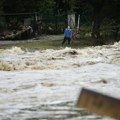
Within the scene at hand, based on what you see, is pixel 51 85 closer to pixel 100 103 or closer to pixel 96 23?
pixel 100 103

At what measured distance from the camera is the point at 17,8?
A: 1994 inches

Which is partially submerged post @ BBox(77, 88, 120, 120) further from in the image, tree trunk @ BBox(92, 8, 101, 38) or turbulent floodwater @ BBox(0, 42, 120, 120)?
tree trunk @ BBox(92, 8, 101, 38)

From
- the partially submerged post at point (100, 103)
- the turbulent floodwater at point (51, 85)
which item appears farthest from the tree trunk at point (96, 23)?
the partially submerged post at point (100, 103)

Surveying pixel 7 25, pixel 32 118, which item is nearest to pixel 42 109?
pixel 32 118

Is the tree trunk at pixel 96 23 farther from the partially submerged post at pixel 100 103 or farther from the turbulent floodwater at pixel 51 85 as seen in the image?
the partially submerged post at pixel 100 103

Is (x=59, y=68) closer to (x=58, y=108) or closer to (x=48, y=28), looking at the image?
(x=58, y=108)

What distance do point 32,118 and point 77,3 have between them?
110 ft

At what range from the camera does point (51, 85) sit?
15.0 meters

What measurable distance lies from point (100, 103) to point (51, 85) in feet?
36.5

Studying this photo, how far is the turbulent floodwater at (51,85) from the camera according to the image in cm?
1020

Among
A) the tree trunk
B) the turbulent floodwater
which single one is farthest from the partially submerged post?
the tree trunk

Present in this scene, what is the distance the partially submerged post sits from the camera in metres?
3.82

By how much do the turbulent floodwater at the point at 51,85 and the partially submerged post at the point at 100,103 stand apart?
4.54 metres

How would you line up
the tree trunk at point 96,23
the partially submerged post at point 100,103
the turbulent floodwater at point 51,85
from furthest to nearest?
the tree trunk at point 96,23 < the turbulent floodwater at point 51,85 < the partially submerged post at point 100,103
